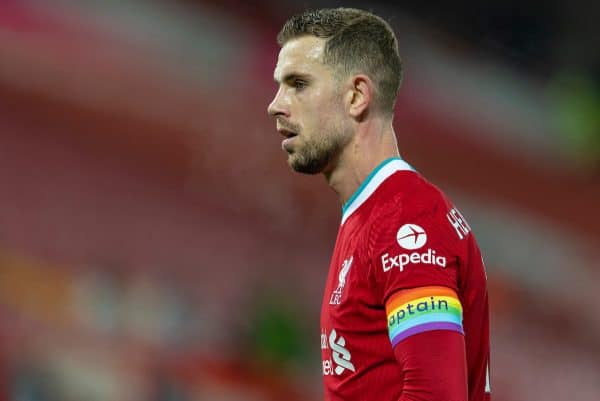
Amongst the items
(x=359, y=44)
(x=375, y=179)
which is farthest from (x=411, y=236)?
(x=359, y=44)

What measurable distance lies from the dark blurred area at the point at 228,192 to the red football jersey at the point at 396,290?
11.9 feet

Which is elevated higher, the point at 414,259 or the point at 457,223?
the point at 457,223

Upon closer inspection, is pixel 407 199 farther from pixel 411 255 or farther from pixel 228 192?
pixel 228 192

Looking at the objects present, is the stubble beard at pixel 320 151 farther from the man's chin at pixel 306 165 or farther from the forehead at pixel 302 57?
the forehead at pixel 302 57

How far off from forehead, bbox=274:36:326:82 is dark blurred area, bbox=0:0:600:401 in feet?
11.6

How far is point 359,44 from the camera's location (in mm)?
2055

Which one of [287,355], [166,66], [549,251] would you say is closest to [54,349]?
[287,355]

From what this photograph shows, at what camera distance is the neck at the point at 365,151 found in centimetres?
204

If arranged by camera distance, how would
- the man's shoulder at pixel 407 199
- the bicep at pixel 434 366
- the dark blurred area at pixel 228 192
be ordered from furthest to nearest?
the dark blurred area at pixel 228 192
the man's shoulder at pixel 407 199
the bicep at pixel 434 366

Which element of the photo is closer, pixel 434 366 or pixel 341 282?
pixel 434 366

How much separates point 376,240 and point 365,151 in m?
0.33

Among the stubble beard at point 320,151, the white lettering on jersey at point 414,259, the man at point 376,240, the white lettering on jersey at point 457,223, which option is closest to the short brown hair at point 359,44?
the man at point 376,240

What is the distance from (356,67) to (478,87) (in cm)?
539

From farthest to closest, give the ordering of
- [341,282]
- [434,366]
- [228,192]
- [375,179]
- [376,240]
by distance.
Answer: [228,192]
[375,179]
[341,282]
[376,240]
[434,366]
